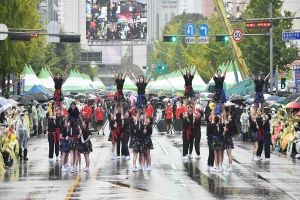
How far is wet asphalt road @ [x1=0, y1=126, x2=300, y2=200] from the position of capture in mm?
22000

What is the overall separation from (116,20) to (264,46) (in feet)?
221

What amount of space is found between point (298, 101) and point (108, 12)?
107979 millimetres

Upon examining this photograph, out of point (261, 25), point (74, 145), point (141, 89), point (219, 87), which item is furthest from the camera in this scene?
point (261, 25)

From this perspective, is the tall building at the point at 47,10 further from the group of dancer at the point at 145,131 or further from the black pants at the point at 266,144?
the black pants at the point at 266,144

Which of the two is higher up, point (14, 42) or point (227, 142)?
point (14, 42)

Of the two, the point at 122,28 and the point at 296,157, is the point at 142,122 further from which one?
the point at 122,28

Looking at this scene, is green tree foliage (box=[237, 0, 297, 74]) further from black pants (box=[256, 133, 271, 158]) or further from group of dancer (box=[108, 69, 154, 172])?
black pants (box=[256, 133, 271, 158])

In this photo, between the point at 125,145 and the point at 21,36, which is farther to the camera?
the point at 21,36

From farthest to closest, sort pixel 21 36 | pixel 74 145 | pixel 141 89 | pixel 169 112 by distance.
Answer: pixel 169 112
pixel 21 36
pixel 141 89
pixel 74 145

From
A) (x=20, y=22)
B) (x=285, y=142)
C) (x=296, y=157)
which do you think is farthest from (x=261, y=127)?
(x=20, y=22)

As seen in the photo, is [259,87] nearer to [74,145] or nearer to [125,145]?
[125,145]

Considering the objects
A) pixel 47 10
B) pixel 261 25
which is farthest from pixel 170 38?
pixel 47 10

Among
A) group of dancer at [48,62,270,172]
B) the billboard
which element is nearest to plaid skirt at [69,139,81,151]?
group of dancer at [48,62,270,172]

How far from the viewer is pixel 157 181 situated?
25125 mm
